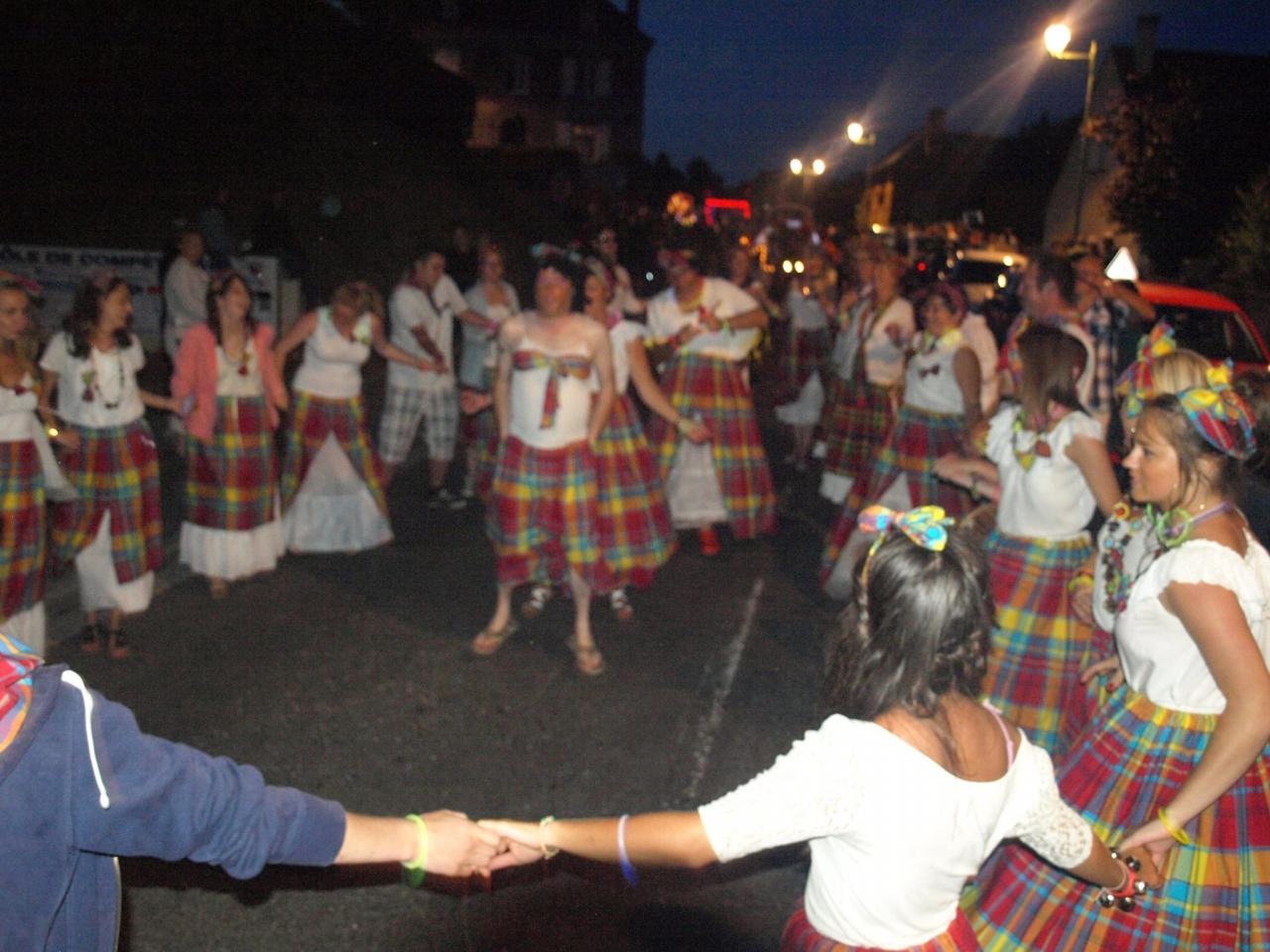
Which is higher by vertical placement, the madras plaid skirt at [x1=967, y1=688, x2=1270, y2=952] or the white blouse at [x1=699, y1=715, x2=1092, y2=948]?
the white blouse at [x1=699, y1=715, x2=1092, y2=948]

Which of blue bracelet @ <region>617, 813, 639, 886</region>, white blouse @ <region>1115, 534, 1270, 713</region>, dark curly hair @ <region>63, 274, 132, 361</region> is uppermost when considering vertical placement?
dark curly hair @ <region>63, 274, 132, 361</region>

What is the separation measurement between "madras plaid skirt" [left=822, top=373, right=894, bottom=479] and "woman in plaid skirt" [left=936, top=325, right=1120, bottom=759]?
167 inches

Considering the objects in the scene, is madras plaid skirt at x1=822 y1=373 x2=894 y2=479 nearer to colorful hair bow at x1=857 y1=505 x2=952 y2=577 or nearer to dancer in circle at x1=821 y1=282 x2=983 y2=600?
dancer in circle at x1=821 y1=282 x2=983 y2=600

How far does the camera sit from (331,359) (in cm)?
743

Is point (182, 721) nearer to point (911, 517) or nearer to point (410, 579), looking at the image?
point (410, 579)

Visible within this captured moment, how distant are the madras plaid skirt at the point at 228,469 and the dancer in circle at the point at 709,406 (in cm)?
279

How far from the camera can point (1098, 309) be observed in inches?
329

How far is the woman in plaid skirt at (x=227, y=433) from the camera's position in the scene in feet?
21.7

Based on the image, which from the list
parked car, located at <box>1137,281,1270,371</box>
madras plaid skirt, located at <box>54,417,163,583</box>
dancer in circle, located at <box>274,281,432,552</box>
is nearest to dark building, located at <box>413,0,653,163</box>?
parked car, located at <box>1137,281,1270,371</box>

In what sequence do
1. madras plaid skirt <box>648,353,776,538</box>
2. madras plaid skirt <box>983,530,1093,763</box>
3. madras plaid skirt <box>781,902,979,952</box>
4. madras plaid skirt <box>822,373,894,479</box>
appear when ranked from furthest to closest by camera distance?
madras plaid skirt <box>822,373,894,479</box>
madras plaid skirt <box>648,353,776,538</box>
madras plaid skirt <box>983,530,1093,763</box>
madras plaid skirt <box>781,902,979,952</box>

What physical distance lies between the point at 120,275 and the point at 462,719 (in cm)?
784

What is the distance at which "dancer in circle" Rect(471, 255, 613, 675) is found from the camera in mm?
5613

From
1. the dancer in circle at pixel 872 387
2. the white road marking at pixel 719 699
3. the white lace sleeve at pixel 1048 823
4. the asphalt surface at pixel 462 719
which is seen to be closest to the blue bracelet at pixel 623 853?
the white lace sleeve at pixel 1048 823

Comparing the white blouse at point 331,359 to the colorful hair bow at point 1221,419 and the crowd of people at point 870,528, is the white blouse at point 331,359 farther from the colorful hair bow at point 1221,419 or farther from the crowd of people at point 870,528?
the colorful hair bow at point 1221,419
